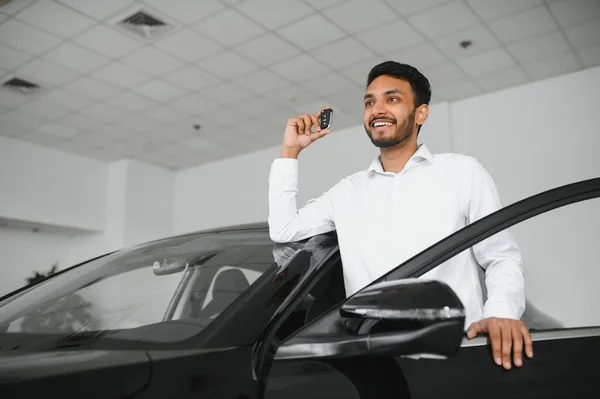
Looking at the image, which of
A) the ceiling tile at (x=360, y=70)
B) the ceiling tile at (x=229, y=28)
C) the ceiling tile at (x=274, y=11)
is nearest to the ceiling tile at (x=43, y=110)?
the ceiling tile at (x=229, y=28)

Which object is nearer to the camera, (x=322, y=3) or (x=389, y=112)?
(x=389, y=112)

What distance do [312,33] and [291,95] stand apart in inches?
59.5

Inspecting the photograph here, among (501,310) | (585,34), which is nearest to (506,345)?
(501,310)

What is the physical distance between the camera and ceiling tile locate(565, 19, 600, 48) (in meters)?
5.07

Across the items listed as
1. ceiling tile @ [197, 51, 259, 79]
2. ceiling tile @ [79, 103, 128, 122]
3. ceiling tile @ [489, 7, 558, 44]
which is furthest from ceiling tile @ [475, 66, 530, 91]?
ceiling tile @ [79, 103, 128, 122]

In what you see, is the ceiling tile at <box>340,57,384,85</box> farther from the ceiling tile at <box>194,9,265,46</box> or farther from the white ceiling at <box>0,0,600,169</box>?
the ceiling tile at <box>194,9,265,46</box>

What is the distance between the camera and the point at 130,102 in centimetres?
674

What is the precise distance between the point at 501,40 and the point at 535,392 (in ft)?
16.7

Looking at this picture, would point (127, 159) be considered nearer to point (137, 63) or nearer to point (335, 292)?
point (137, 63)

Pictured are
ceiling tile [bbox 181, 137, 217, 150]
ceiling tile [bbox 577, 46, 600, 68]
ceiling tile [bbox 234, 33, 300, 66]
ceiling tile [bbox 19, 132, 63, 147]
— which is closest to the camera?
ceiling tile [bbox 234, 33, 300, 66]

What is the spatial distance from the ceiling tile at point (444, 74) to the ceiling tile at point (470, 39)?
0.26 m

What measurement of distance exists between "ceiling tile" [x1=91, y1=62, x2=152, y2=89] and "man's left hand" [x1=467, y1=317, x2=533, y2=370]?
5.54 meters

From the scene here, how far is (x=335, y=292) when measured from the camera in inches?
42.9

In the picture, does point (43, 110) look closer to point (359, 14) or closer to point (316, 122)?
point (359, 14)
